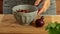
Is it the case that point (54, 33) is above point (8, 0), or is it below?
below

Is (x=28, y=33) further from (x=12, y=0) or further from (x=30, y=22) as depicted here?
(x=12, y=0)

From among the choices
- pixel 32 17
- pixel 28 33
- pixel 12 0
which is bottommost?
pixel 28 33

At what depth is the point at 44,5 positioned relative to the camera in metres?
1.50

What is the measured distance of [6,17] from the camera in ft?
4.48

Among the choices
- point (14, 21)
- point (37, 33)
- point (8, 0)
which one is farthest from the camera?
point (8, 0)

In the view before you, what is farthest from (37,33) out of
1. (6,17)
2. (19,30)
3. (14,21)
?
(6,17)

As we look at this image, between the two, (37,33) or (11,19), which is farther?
(11,19)

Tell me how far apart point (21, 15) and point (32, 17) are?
0.09m

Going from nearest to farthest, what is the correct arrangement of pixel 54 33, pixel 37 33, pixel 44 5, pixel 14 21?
pixel 54 33 < pixel 37 33 < pixel 14 21 < pixel 44 5

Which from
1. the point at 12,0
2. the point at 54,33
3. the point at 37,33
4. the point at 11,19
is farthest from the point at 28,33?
the point at 12,0

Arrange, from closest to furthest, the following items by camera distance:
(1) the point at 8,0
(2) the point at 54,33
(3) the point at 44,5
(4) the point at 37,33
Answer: (2) the point at 54,33 < (4) the point at 37,33 < (3) the point at 44,5 < (1) the point at 8,0

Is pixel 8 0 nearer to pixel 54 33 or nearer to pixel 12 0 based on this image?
pixel 12 0

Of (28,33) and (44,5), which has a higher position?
(44,5)

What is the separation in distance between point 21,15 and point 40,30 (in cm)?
19
